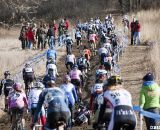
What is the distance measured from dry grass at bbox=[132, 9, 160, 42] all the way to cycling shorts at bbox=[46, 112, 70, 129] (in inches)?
1036

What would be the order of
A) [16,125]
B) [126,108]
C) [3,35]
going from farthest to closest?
1. [3,35]
2. [16,125]
3. [126,108]

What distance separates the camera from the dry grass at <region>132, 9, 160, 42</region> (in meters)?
38.2

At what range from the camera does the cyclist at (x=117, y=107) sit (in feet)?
31.1

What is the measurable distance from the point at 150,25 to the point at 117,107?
34187 millimetres

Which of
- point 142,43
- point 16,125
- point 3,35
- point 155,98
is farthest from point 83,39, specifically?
point 155,98

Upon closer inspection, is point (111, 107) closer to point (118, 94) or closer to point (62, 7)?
point (118, 94)

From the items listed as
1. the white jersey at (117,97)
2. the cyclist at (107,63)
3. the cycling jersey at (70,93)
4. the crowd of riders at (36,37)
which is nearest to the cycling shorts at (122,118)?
the white jersey at (117,97)

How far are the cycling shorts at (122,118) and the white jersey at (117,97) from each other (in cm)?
12

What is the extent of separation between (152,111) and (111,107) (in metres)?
2.29

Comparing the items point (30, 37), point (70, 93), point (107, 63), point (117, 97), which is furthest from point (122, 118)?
point (30, 37)

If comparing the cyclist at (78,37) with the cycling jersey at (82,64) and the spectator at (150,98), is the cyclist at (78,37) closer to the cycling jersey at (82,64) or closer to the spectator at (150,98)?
the cycling jersey at (82,64)

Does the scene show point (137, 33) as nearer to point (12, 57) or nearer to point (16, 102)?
point (12, 57)

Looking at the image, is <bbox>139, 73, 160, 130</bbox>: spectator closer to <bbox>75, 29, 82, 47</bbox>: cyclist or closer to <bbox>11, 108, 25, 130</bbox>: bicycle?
<bbox>11, 108, 25, 130</bbox>: bicycle

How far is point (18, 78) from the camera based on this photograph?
25359mm
